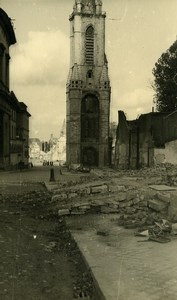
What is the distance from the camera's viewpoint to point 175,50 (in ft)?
136

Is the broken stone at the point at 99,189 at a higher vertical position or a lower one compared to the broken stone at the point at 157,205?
higher

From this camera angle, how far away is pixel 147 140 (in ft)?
92.6

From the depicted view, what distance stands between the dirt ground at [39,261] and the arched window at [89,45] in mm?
47405

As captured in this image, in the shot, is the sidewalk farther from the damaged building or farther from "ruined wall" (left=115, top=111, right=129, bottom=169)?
"ruined wall" (left=115, top=111, right=129, bottom=169)

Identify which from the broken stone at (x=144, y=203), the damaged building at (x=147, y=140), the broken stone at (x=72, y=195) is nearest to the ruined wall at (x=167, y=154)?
the damaged building at (x=147, y=140)

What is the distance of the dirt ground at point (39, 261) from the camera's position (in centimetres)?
572

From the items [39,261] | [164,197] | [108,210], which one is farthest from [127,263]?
[108,210]

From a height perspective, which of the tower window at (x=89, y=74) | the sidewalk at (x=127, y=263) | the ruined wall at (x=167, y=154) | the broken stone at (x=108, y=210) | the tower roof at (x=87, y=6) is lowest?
the sidewalk at (x=127, y=263)

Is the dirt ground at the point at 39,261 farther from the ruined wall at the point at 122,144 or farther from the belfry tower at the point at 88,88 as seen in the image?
the belfry tower at the point at 88,88

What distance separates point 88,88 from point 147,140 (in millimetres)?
29932

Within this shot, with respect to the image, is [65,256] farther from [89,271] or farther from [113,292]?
[113,292]

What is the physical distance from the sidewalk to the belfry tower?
152ft

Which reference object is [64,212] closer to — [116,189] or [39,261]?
[116,189]

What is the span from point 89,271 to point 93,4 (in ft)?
186
